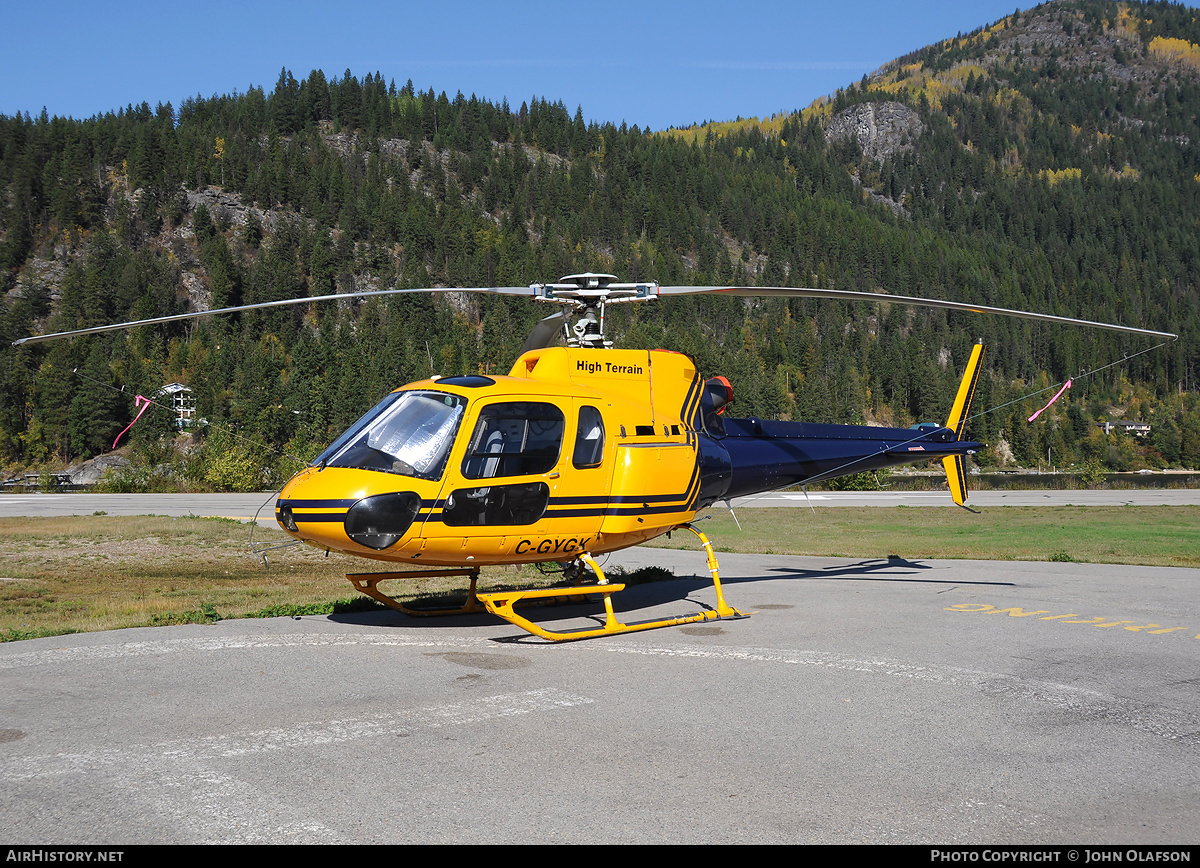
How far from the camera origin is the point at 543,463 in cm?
997

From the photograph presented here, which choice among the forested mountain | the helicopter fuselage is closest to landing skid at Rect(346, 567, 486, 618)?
the helicopter fuselage

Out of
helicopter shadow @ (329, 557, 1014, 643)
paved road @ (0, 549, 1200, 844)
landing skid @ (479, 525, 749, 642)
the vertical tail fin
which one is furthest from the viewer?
the vertical tail fin

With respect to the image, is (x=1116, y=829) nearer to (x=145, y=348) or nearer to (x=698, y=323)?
(x=145, y=348)

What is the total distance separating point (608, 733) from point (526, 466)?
408 cm

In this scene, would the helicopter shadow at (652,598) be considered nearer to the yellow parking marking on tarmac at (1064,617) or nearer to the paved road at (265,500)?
the yellow parking marking on tarmac at (1064,617)

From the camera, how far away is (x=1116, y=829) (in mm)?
4586

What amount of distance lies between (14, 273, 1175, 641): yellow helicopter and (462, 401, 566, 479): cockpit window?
0.05 feet

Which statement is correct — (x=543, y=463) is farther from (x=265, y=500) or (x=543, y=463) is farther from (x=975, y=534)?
(x=265, y=500)

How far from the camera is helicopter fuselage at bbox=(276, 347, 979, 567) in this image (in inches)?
357

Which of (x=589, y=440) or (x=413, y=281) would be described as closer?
(x=589, y=440)

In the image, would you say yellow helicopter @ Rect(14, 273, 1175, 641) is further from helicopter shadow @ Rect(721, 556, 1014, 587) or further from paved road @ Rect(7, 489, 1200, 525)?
paved road @ Rect(7, 489, 1200, 525)

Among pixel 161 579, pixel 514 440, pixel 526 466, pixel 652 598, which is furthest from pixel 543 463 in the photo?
pixel 161 579

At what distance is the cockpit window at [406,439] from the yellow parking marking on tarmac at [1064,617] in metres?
7.05

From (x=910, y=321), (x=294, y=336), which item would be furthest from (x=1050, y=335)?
(x=294, y=336)
